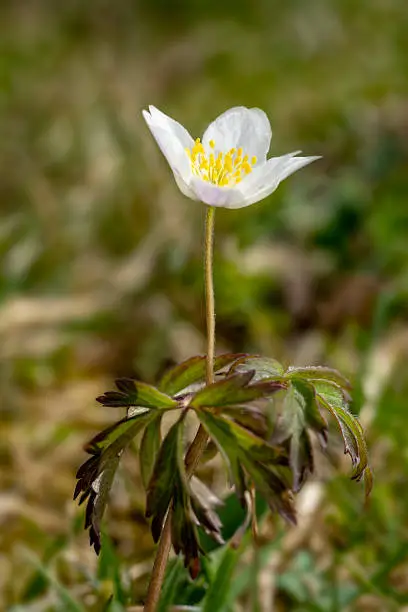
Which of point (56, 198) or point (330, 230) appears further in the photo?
point (56, 198)

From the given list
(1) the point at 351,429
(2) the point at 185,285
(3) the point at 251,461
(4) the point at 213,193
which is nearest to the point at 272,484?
(3) the point at 251,461

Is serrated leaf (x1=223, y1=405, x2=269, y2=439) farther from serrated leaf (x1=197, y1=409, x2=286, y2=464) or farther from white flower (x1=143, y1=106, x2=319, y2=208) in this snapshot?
white flower (x1=143, y1=106, x2=319, y2=208)

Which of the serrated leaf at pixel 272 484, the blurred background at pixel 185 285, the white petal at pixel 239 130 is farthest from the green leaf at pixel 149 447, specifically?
the white petal at pixel 239 130

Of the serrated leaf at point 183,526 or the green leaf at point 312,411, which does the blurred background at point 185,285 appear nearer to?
the serrated leaf at point 183,526

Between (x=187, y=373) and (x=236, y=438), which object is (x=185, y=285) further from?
(x=236, y=438)

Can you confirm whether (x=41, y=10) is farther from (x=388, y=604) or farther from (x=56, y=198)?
(x=388, y=604)

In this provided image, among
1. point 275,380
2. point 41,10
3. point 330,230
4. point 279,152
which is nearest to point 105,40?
point 41,10
